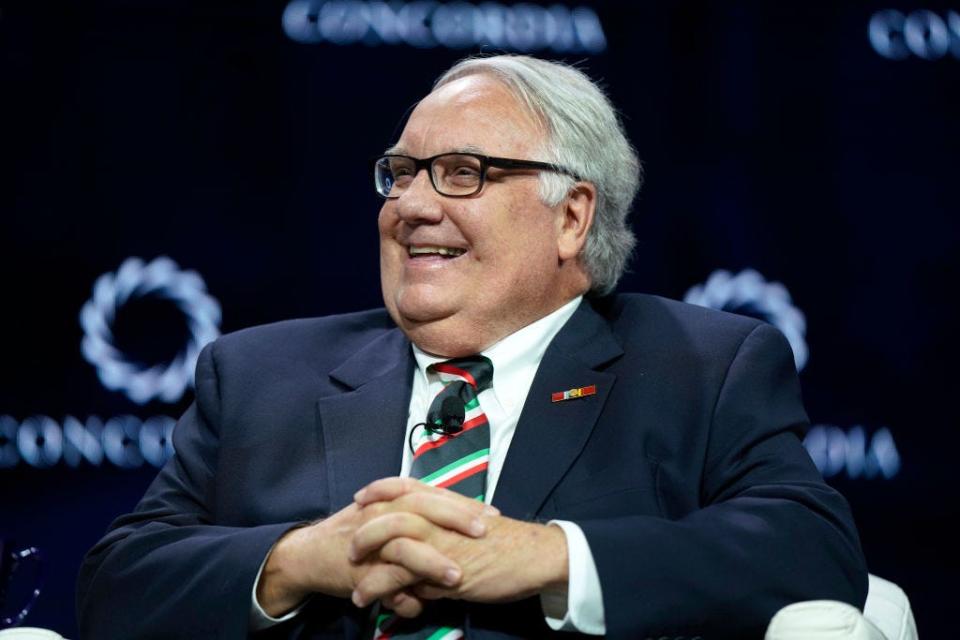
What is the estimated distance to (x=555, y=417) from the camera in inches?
93.3

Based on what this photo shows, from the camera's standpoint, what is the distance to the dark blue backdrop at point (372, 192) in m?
3.22

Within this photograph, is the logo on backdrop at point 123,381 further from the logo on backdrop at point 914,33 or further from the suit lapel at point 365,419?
the logo on backdrop at point 914,33

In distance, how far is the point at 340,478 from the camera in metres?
2.36

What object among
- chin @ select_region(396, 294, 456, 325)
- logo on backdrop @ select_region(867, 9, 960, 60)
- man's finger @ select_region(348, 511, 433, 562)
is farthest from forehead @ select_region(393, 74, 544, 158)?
logo on backdrop @ select_region(867, 9, 960, 60)

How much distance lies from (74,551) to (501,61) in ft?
5.39

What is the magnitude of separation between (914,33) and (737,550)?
1899 mm

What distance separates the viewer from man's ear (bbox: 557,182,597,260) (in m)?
2.58

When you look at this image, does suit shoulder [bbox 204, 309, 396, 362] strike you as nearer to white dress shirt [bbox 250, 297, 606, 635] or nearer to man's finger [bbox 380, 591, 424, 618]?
white dress shirt [bbox 250, 297, 606, 635]

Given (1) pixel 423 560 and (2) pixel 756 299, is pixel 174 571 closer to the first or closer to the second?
(1) pixel 423 560

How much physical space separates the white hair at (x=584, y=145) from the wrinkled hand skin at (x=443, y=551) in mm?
725

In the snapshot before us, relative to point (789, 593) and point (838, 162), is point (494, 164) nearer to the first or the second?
point (789, 593)

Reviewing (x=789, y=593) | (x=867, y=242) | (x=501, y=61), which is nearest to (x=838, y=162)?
(x=867, y=242)

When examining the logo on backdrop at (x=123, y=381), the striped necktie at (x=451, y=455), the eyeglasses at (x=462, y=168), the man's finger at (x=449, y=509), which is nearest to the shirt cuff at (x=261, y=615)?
the striped necktie at (x=451, y=455)

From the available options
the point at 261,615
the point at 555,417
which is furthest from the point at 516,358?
the point at 261,615
